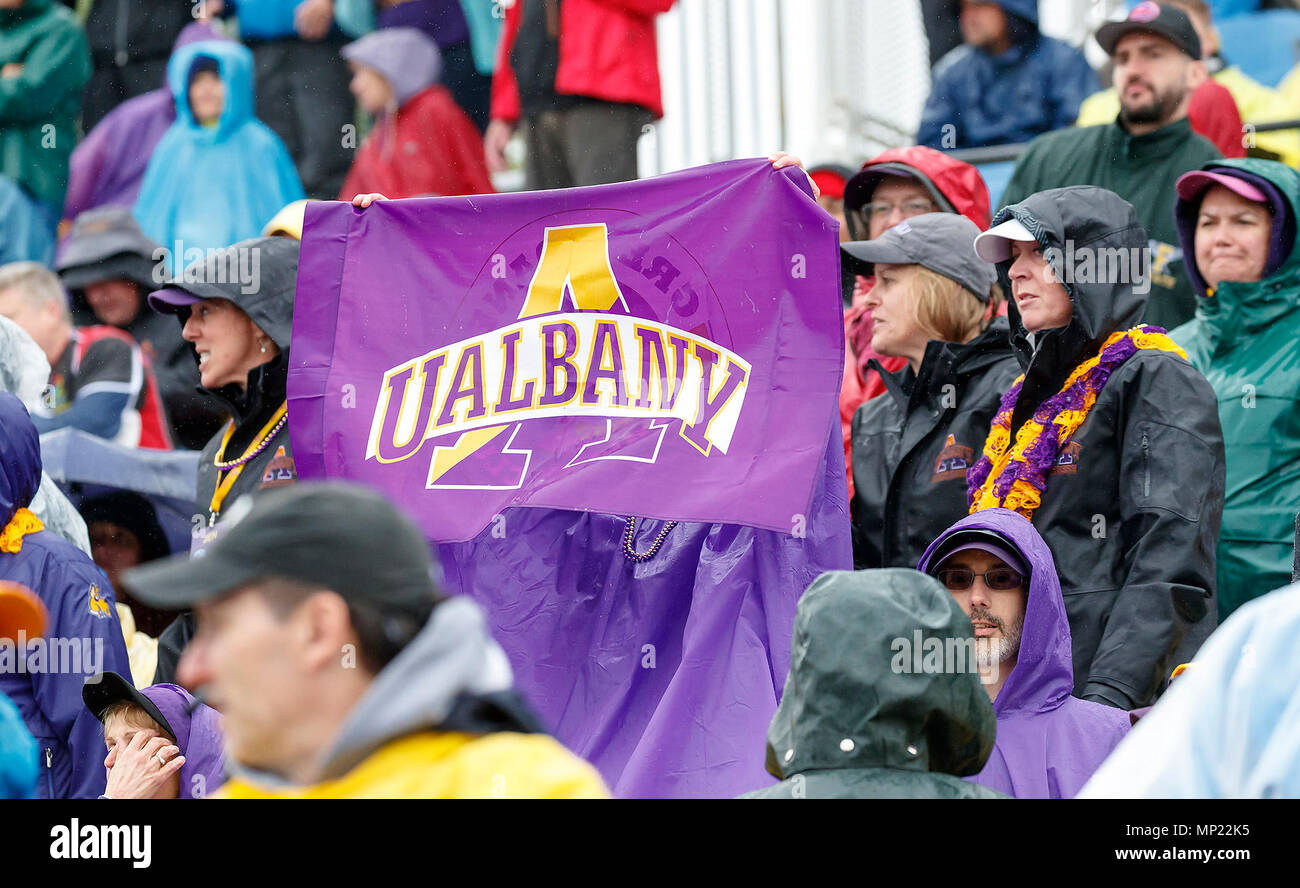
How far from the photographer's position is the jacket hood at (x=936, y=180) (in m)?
7.17

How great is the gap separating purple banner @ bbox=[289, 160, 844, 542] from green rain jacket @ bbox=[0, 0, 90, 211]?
4.94m

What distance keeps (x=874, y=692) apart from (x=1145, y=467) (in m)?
2.27

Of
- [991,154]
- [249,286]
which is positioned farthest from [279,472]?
[991,154]

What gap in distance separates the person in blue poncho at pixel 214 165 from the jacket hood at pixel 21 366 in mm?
2697

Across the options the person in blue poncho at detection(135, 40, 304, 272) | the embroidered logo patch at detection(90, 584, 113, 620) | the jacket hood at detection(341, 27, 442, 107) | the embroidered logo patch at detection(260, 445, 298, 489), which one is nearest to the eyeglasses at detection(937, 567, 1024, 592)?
the embroidered logo patch at detection(260, 445, 298, 489)

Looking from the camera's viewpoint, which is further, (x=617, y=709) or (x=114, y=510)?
(x=114, y=510)

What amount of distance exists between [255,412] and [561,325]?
1199mm

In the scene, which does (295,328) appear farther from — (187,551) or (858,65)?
(858,65)

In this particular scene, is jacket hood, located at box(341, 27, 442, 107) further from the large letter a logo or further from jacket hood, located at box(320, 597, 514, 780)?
jacket hood, located at box(320, 597, 514, 780)

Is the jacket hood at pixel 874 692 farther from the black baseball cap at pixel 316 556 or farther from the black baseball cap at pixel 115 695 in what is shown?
the black baseball cap at pixel 115 695

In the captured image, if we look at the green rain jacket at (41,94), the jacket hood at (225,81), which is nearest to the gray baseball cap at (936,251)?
the jacket hood at (225,81)

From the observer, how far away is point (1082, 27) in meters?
11.1
